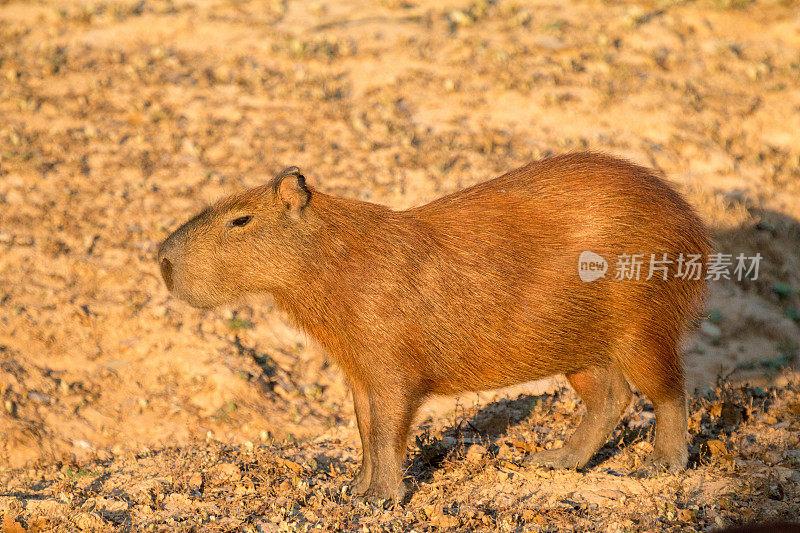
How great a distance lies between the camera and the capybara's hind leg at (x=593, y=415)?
14.3 ft

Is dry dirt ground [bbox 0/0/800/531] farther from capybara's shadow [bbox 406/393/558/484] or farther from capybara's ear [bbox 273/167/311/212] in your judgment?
capybara's ear [bbox 273/167/311/212]

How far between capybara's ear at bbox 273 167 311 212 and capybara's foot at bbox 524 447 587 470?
1.79 metres

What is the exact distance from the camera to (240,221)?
398 cm

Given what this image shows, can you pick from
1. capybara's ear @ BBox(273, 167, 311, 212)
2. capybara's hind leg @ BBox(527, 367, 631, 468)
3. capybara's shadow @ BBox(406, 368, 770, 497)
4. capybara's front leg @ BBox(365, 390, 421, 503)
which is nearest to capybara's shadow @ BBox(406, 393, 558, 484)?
capybara's shadow @ BBox(406, 368, 770, 497)

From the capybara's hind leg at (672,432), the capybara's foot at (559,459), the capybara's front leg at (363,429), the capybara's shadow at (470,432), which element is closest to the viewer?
the capybara's front leg at (363,429)

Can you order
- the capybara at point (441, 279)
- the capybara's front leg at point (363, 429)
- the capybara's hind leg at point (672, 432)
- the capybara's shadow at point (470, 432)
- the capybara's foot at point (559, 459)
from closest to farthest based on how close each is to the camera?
1. the capybara at point (441, 279)
2. the capybara's front leg at point (363, 429)
3. the capybara's hind leg at point (672, 432)
4. the capybara's foot at point (559, 459)
5. the capybara's shadow at point (470, 432)

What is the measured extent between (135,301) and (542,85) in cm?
434

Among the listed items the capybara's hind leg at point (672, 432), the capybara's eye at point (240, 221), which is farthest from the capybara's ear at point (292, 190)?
the capybara's hind leg at point (672, 432)

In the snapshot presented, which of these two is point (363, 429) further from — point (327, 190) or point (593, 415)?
point (327, 190)

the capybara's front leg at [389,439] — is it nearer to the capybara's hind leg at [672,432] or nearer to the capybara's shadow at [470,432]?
the capybara's shadow at [470,432]

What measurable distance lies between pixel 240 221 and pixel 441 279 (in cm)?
99

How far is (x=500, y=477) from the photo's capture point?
4.20 metres

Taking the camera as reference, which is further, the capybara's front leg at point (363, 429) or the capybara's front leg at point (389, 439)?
the capybara's front leg at point (363, 429)

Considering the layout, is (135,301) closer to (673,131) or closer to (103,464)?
(103,464)
